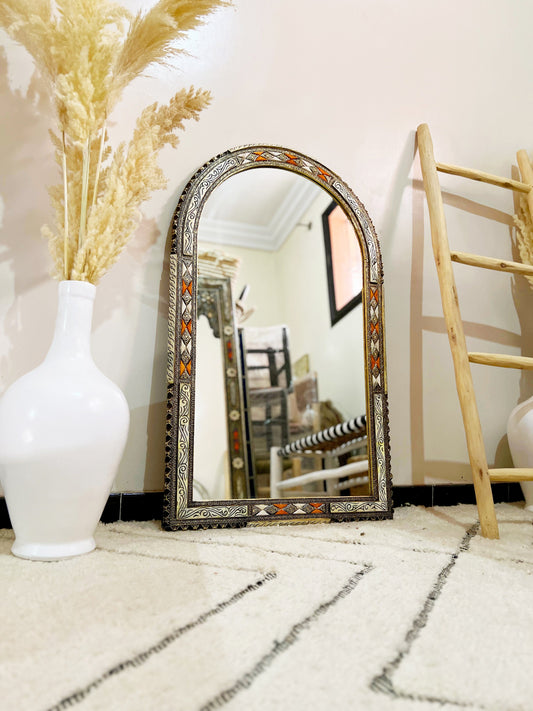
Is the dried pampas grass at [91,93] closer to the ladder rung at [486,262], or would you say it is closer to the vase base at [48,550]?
the vase base at [48,550]

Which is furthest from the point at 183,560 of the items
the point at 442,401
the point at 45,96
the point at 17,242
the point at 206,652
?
the point at 45,96

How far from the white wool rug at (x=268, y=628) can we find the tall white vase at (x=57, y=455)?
0.15 ft

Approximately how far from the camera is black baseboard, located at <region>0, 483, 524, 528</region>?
109 centimetres

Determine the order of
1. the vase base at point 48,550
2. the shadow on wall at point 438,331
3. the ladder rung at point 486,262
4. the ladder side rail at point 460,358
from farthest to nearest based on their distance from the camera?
the shadow on wall at point 438,331 < the ladder rung at point 486,262 < the ladder side rail at point 460,358 < the vase base at point 48,550

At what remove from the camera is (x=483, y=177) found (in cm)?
146

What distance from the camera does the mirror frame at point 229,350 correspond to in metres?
1.12

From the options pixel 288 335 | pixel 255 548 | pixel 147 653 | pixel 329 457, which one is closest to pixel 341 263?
pixel 288 335

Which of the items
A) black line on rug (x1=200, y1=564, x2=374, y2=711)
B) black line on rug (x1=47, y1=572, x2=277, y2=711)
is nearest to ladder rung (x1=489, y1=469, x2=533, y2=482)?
black line on rug (x1=200, y1=564, x2=374, y2=711)

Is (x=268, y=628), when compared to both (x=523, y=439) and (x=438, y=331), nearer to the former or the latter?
(x=523, y=439)

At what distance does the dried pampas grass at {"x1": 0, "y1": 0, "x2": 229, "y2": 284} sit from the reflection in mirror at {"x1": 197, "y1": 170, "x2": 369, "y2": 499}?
250 mm

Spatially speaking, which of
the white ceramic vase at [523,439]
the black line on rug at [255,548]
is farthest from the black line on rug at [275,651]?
the white ceramic vase at [523,439]

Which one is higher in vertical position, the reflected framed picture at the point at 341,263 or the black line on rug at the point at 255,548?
the reflected framed picture at the point at 341,263

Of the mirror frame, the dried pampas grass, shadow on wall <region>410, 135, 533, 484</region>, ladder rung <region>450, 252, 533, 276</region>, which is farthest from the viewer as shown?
shadow on wall <region>410, 135, 533, 484</region>

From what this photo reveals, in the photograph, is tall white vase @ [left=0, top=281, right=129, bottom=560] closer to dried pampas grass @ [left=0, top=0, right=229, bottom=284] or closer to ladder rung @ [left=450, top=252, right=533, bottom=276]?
dried pampas grass @ [left=0, top=0, right=229, bottom=284]
